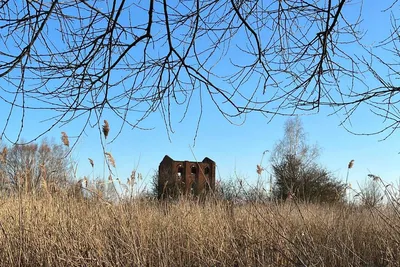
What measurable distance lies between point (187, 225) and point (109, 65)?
5.01 ft

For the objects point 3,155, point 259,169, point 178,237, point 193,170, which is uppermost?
point 193,170

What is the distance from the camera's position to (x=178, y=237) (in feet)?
12.0

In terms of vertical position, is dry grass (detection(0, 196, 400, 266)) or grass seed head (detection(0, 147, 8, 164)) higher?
grass seed head (detection(0, 147, 8, 164))

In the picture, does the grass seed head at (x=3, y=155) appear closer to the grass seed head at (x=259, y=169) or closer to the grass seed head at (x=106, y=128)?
the grass seed head at (x=106, y=128)

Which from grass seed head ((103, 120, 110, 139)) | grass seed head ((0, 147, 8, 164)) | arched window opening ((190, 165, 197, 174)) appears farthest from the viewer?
arched window opening ((190, 165, 197, 174))

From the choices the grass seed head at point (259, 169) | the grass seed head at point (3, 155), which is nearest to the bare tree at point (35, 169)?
the grass seed head at point (3, 155)

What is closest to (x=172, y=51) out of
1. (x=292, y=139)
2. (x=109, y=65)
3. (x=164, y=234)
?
(x=109, y=65)

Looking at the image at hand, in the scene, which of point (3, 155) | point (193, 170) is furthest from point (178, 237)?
point (193, 170)

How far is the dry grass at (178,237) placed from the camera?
3.05 m

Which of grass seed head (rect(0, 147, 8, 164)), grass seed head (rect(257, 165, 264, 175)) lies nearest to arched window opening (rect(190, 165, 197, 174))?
grass seed head (rect(257, 165, 264, 175))

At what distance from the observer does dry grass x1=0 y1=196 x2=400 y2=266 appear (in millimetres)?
3053

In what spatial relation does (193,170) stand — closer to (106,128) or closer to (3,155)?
(3,155)

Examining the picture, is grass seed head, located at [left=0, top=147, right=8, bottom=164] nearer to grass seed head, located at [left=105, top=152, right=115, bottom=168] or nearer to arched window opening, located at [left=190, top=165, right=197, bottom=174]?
grass seed head, located at [left=105, top=152, right=115, bottom=168]

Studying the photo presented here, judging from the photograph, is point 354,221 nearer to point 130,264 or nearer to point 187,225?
point 187,225
